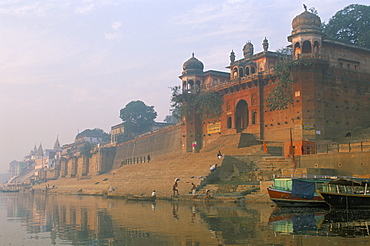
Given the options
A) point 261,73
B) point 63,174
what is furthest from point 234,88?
point 63,174

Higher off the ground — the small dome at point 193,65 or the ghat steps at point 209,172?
the small dome at point 193,65

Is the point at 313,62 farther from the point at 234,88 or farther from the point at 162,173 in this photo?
the point at 162,173

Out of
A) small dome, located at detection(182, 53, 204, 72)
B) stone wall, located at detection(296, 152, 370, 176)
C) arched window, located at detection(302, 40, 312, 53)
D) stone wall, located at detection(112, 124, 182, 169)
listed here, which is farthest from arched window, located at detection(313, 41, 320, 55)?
stone wall, located at detection(112, 124, 182, 169)

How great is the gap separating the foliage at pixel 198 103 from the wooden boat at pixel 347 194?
71.3 feet

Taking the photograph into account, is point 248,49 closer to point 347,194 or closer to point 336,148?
point 336,148

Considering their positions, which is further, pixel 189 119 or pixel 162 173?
pixel 189 119

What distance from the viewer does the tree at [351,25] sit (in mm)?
37781

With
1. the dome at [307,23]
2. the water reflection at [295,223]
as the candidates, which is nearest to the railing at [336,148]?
the dome at [307,23]

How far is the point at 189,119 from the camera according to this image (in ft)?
129

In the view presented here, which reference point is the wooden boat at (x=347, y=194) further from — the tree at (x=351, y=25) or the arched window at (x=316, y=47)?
the tree at (x=351, y=25)

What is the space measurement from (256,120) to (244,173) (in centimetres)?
1008

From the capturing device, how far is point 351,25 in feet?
126

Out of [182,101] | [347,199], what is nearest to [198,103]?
[182,101]

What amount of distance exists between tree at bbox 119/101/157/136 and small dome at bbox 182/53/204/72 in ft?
84.7
